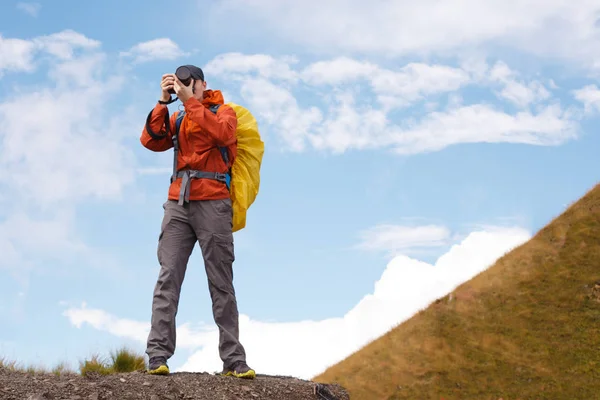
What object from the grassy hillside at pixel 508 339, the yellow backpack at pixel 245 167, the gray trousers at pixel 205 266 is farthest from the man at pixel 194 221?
the grassy hillside at pixel 508 339

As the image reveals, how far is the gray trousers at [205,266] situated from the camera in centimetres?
752

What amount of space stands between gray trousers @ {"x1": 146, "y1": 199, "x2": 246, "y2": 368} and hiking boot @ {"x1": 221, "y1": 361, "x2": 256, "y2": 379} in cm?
6

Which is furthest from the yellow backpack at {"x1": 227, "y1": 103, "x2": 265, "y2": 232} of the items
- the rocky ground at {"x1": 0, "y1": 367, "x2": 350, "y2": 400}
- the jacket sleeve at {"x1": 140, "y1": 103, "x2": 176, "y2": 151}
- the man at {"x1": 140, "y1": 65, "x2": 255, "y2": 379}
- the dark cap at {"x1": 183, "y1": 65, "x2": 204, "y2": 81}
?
the rocky ground at {"x1": 0, "y1": 367, "x2": 350, "y2": 400}

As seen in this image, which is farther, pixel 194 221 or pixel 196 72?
pixel 196 72

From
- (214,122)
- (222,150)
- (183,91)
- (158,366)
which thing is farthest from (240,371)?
(183,91)

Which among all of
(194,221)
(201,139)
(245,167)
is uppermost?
(201,139)

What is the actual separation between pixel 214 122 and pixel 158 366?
2.86 m

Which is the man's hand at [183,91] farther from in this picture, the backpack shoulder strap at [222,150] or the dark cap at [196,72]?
the backpack shoulder strap at [222,150]

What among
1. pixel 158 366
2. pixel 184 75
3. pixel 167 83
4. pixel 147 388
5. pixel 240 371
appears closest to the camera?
pixel 147 388

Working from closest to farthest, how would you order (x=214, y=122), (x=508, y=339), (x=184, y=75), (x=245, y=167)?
(x=214, y=122)
(x=184, y=75)
(x=245, y=167)
(x=508, y=339)

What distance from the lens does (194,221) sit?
7.60 meters

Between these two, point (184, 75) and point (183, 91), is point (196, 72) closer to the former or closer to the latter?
point (184, 75)

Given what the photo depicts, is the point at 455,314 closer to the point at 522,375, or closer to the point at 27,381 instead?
the point at 522,375

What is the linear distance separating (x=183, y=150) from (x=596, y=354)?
15.6 meters
